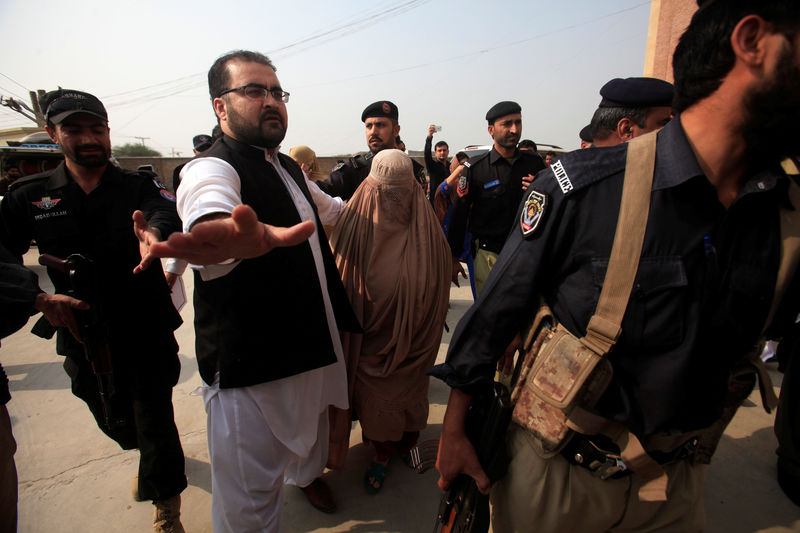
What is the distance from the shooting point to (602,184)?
2.95 ft

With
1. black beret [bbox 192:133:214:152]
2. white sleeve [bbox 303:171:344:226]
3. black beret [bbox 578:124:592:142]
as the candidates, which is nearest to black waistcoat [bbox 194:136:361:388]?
white sleeve [bbox 303:171:344:226]

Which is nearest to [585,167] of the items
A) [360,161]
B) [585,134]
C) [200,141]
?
[360,161]

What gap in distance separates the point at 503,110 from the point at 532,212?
2.83 m

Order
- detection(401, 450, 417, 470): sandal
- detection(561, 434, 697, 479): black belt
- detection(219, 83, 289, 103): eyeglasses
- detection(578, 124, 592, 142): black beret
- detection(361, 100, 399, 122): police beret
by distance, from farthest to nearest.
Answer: detection(578, 124, 592, 142): black beret → detection(361, 100, 399, 122): police beret → detection(401, 450, 417, 470): sandal → detection(219, 83, 289, 103): eyeglasses → detection(561, 434, 697, 479): black belt

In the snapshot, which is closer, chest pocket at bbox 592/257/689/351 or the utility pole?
chest pocket at bbox 592/257/689/351

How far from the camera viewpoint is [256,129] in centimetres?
148

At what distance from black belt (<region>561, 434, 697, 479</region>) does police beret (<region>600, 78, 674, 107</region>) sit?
65.9 inches

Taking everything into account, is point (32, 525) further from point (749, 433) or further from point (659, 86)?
point (749, 433)

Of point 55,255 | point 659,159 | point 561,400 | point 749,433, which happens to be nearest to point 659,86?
point 659,159

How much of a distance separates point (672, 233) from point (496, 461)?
714 mm

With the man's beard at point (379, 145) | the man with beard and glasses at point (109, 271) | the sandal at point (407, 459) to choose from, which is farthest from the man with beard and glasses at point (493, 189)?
the man with beard and glasses at point (109, 271)

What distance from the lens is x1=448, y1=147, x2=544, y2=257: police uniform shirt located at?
336cm

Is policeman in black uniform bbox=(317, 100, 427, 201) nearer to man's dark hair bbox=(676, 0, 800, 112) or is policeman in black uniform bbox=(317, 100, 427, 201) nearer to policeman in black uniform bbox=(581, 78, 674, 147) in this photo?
policeman in black uniform bbox=(581, 78, 674, 147)

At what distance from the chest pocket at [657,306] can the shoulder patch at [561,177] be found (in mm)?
233
